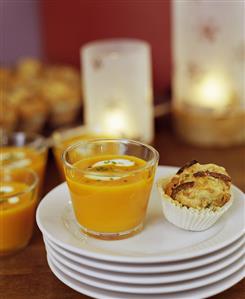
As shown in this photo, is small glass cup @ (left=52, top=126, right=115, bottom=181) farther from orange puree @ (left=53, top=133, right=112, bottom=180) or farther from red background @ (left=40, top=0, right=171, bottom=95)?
red background @ (left=40, top=0, right=171, bottom=95)

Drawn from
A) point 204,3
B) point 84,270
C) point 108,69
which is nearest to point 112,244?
point 84,270

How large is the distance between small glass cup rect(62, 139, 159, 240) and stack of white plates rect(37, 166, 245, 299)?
2cm

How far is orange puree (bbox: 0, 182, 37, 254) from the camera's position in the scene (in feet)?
3.86

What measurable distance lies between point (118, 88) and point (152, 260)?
2.83 feet

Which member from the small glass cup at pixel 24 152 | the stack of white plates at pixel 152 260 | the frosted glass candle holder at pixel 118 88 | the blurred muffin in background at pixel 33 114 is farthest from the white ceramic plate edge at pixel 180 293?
the blurred muffin in background at pixel 33 114

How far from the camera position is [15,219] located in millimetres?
A: 1186

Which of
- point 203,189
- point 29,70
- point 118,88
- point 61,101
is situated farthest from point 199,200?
point 29,70

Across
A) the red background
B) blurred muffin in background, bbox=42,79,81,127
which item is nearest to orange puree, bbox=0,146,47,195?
blurred muffin in background, bbox=42,79,81,127

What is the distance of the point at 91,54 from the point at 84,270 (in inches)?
34.4

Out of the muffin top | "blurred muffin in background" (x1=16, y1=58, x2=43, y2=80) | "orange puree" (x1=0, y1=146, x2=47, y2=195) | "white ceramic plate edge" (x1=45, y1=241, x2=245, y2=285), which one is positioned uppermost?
the muffin top

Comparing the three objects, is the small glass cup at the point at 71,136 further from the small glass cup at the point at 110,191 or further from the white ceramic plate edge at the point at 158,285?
the white ceramic plate edge at the point at 158,285

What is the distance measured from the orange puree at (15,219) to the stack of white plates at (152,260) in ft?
0.53

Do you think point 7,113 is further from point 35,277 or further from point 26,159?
point 35,277

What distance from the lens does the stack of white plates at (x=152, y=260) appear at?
923 mm
